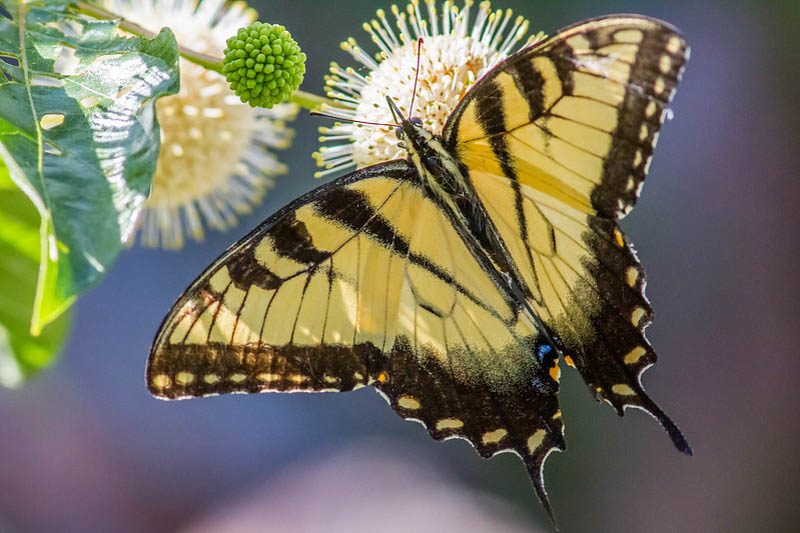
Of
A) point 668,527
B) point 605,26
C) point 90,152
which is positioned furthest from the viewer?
point 668,527

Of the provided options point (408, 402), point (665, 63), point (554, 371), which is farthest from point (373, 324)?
point (665, 63)

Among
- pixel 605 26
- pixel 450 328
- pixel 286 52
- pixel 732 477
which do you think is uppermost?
pixel 605 26

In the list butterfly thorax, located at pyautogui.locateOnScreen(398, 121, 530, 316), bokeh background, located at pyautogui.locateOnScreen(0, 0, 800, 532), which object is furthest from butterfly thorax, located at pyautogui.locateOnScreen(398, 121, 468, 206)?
bokeh background, located at pyautogui.locateOnScreen(0, 0, 800, 532)

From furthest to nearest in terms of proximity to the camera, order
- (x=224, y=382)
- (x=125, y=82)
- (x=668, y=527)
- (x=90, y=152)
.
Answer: (x=668, y=527), (x=224, y=382), (x=125, y=82), (x=90, y=152)

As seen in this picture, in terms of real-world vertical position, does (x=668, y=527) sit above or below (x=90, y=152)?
below

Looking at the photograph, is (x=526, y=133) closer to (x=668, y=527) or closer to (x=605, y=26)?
(x=605, y=26)

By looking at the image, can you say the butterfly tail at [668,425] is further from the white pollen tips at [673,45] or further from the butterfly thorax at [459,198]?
the white pollen tips at [673,45]

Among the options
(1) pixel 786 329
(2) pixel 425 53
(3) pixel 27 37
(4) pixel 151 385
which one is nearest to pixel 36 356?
(4) pixel 151 385

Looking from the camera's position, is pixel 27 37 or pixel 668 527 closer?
pixel 27 37
